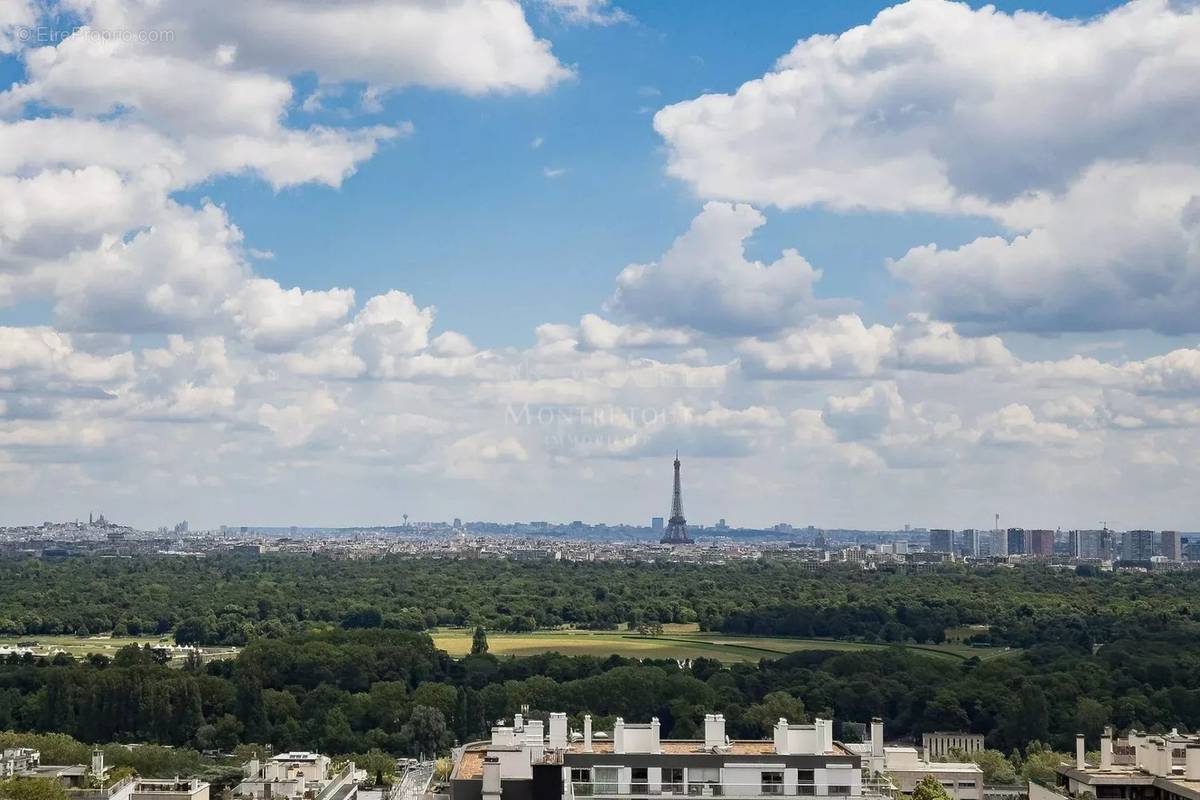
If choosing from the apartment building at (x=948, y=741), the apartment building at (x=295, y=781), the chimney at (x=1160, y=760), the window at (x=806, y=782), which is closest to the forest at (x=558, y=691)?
the apartment building at (x=948, y=741)

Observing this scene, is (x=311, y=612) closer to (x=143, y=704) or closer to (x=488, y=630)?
(x=488, y=630)

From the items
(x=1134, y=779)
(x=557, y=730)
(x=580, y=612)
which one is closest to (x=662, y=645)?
(x=580, y=612)

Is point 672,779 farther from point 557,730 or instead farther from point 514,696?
point 514,696

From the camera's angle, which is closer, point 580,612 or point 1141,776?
point 1141,776

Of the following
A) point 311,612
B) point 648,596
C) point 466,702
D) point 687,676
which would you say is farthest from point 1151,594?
point 466,702

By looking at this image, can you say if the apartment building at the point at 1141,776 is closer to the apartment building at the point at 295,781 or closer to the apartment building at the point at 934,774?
the apartment building at the point at 934,774

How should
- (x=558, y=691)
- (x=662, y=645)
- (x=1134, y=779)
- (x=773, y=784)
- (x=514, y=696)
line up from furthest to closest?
1. (x=662, y=645)
2. (x=558, y=691)
3. (x=514, y=696)
4. (x=1134, y=779)
5. (x=773, y=784)
